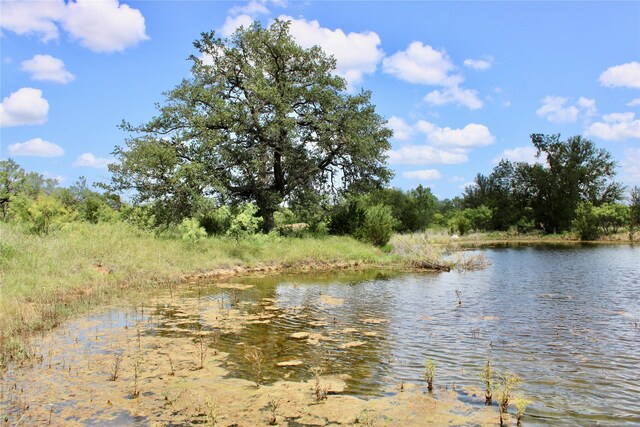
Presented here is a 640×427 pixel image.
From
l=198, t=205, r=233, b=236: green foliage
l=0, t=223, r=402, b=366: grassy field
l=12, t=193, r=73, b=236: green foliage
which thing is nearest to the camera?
l=0, t=223, r=402, b=366: grassy field

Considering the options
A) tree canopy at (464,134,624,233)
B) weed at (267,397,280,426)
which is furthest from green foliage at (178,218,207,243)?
tree canopy at (464,134,624,233)

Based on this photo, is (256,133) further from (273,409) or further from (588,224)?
(588,224)

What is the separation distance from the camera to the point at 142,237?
23.0 meters

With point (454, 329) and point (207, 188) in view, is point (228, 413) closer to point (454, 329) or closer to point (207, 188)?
point (454, 329)

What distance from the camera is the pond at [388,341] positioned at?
23.5ft

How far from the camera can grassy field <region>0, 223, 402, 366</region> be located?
11.7 metres

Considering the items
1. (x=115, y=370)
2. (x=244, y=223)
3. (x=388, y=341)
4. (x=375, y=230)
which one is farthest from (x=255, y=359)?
Result: (x=375, y=230)

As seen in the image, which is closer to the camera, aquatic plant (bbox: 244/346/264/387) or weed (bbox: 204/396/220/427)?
weed (bbox: 204/396/220/427)

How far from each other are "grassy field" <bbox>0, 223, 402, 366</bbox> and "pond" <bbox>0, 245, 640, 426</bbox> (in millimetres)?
1033

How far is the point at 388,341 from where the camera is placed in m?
10.3

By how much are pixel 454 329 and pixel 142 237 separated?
16.9 metres

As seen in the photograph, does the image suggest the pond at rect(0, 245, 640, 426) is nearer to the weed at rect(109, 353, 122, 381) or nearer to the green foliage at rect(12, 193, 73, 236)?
the weed at rect(109, 353, 122, 381)

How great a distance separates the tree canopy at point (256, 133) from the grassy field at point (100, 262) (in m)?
3.22

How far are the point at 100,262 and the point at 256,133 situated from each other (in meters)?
13.4
